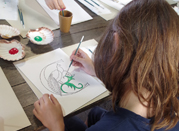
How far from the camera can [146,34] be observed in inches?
18.4

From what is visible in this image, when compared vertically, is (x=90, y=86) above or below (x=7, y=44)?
below

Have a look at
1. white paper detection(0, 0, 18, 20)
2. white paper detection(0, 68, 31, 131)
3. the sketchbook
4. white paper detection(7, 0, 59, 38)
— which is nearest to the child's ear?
the sketchbook

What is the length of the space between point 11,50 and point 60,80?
0.82 feet

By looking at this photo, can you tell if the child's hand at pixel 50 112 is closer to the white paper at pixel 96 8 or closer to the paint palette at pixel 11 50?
the paint palette at pixel 11 50

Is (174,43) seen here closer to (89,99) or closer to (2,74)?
(89,99)

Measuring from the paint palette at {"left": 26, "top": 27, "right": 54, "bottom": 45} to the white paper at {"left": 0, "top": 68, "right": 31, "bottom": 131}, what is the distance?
0.28 meters

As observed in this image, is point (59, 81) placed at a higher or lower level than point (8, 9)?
lower

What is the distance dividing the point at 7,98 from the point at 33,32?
38 centimetres

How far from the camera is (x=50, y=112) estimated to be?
2.03 feet

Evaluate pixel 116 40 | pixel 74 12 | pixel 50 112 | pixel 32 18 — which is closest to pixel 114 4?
pixel 74 12

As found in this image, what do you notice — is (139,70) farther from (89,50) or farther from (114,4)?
(114,4)

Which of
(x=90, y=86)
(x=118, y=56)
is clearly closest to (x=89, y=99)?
(x=90, y=86)

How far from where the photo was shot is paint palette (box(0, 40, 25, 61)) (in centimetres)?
73

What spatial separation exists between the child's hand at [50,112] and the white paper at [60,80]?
0.09 ft
